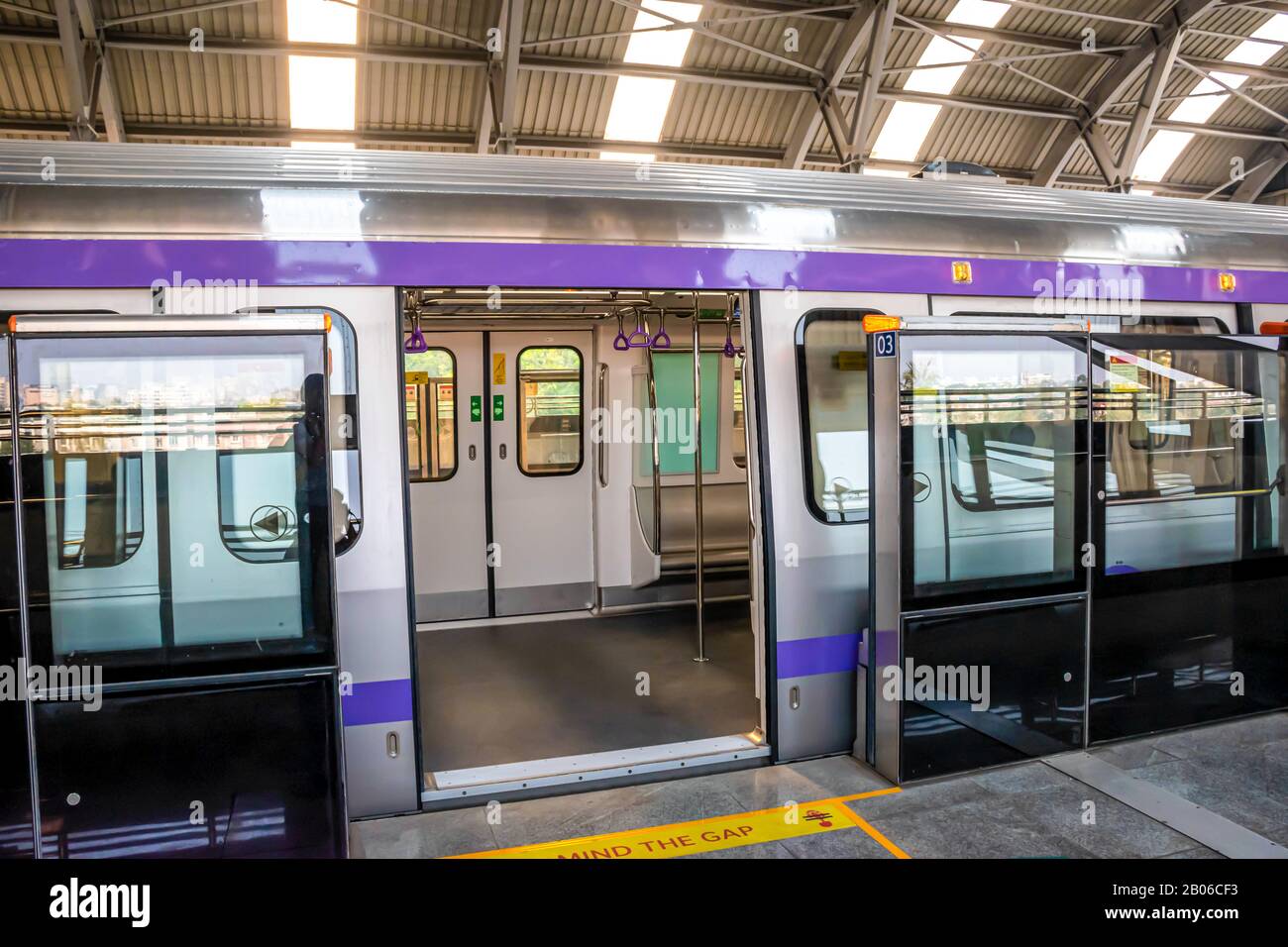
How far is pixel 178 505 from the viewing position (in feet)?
11.5

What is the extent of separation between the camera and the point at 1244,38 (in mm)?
15344

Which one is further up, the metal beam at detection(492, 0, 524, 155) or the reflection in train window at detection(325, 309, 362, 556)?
the metal beam at detection(492, 0, 524, 155)

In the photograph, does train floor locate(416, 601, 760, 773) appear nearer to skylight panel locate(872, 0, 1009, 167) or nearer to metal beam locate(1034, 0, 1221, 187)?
skylight panel locate(872, 0, 1009, 167)

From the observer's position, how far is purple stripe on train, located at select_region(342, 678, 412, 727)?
4156mm

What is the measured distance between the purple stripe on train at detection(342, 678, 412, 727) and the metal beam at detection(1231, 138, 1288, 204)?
1974 centimetres

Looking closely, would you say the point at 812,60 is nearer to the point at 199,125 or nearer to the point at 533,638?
the point at 199,125

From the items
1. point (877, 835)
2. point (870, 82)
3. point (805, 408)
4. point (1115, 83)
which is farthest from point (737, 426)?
point (1115, 83)

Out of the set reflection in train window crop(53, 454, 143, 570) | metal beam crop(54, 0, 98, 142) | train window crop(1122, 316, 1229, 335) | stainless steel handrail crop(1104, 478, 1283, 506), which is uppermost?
metal beam crop(54, 0, 98, 142)

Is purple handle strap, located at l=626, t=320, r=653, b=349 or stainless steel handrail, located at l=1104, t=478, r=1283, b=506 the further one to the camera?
purple handle strap, located at l=626, t=320, r=653, b=349

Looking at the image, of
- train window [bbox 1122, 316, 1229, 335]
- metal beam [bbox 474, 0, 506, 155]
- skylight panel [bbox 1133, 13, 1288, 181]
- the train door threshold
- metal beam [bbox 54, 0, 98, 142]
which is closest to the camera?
the train door threshold

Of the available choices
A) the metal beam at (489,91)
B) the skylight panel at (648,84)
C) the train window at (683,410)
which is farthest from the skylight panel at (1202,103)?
the train window at (683,410)

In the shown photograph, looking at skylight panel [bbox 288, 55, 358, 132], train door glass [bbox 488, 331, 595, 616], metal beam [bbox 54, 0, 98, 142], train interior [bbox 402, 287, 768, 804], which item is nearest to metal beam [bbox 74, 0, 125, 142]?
metal beam [bbox 54, 0, 98, 142]

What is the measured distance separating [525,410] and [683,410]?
1.31 meters

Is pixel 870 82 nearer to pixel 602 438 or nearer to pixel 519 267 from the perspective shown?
pixel 602 438
